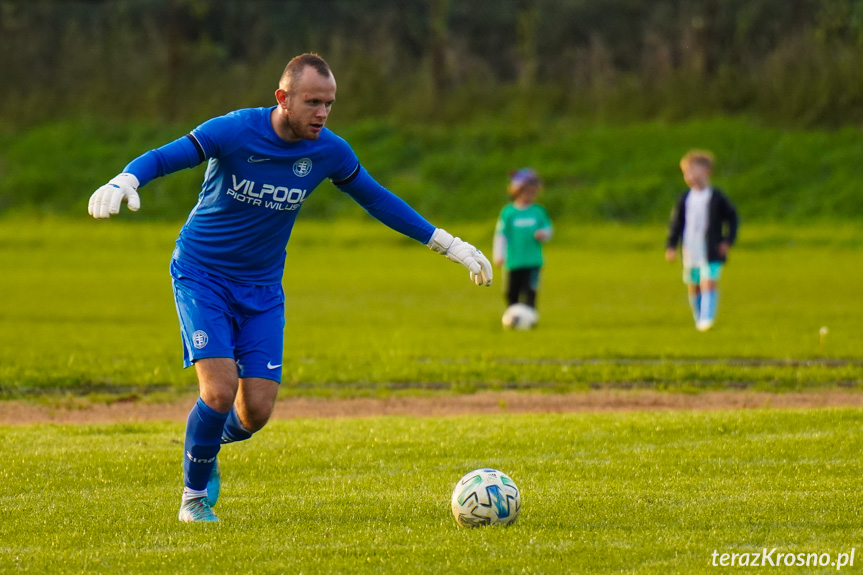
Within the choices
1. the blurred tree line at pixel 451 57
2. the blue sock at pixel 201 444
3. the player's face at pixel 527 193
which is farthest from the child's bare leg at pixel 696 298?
the blurred tree line at pixel 451 57

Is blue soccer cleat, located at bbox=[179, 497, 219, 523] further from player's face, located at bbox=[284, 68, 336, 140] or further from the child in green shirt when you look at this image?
the child in green shirt

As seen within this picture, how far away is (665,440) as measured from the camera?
8461 millimetres

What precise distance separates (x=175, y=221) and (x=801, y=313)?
69.2 ft

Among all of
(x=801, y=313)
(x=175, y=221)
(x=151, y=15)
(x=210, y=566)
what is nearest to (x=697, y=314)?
(x=801, y=313)

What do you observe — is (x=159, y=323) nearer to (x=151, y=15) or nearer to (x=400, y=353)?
(x=400, y=353)

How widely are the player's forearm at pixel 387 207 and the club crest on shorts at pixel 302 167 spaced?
14.1 inches

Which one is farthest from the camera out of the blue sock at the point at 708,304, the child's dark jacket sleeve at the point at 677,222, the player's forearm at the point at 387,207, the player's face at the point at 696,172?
the child's dark jacket sleeve at the point at 677,222

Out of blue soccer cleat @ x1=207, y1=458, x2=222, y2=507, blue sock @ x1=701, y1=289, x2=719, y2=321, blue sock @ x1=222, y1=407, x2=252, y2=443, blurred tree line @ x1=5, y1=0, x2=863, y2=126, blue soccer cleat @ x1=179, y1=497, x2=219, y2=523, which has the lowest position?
blue soccer cleat @ x1=179, y1=497, x2=219, y2=523

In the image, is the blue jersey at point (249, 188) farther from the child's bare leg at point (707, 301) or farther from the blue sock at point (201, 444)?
the child's bare leg at point (707, 301)

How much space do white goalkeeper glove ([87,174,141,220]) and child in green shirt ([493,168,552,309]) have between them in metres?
10.3

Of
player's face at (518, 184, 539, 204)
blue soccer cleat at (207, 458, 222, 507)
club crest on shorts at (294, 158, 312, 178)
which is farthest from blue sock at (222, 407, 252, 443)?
player's face at (518, 184, 539, 204)

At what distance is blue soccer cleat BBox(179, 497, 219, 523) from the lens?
615cm

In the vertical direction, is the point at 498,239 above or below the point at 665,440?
above

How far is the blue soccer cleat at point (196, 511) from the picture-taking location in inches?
242
